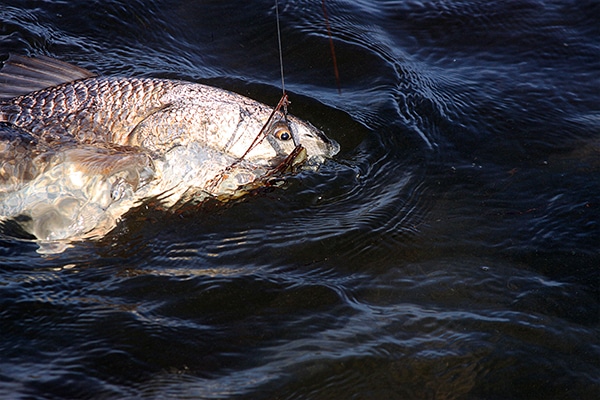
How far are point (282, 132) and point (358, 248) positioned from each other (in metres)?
0.95

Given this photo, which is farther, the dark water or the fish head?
the fish head

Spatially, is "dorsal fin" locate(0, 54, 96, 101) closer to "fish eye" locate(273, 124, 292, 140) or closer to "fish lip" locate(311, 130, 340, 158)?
"fish eye" locate(273, 124, 292, 140)

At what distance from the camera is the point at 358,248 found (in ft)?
13.7

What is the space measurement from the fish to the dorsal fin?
0.11 meters

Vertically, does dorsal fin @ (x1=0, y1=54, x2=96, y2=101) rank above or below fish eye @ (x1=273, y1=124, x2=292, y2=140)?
above

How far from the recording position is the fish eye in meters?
4.61

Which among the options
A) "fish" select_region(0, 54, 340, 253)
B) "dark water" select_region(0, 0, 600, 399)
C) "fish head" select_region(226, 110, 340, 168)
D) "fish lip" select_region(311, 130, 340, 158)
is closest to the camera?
"dark water" select_region(0, 0, 600, 399)

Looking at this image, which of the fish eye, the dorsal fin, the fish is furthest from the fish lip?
the dorsal fin

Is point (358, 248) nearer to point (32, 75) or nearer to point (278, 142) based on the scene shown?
point (278, 142)

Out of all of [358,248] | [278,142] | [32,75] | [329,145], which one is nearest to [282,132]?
[278,142]

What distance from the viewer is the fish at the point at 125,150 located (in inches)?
169

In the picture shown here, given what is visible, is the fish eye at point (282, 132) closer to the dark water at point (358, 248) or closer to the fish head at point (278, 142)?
the fish head at point (278, 142)

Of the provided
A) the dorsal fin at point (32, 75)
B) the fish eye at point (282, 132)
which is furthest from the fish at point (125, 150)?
the dorsal fin at point (32, 75)

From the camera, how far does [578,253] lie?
13.5 ft
